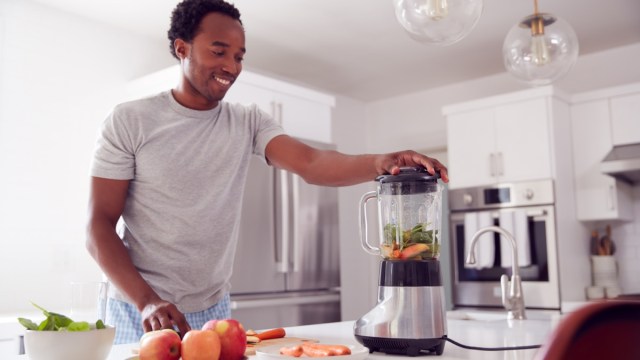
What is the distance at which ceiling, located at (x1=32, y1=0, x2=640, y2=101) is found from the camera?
3277 millimetres

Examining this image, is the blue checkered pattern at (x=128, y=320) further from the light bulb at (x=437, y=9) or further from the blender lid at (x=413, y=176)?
the light bulb at (x=437, y=9)

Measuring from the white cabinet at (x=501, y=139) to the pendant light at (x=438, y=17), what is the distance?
2.16 metres

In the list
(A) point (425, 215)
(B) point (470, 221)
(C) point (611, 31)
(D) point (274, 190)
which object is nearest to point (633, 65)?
(C) point (611, 31)

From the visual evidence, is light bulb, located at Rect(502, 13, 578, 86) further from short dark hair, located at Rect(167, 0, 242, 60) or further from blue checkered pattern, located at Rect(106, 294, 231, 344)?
blue checkered pattern, located at Rect(106, 294, 231, 344)

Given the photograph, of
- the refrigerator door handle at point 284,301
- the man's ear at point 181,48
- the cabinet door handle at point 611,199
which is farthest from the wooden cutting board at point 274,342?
the cabinet door handle at point 611,199

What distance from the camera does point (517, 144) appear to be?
12.4 ft

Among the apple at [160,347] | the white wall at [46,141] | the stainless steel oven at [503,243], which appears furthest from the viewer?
the stainless steel oven at [503,243]

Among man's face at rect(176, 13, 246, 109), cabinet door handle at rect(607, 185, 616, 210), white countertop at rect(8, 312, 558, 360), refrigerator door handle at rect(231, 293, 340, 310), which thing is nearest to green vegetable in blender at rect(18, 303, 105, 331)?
white countertop at rect(8, 312, 558, 360)

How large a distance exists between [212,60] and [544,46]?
1.13 m

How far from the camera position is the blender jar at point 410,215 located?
1251mm

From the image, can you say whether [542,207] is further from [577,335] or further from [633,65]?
[577,335]

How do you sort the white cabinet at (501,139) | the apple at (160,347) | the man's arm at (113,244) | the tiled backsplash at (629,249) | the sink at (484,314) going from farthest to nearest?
the tiled backsplash at (629,249) → the white cabinet at (501,139) → the sink at (484,314) → the man's arm at (113,244) → the apple at (160,347)

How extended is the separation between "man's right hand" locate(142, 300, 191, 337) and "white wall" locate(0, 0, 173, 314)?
186 centimetres

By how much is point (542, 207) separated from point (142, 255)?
2.67 m
